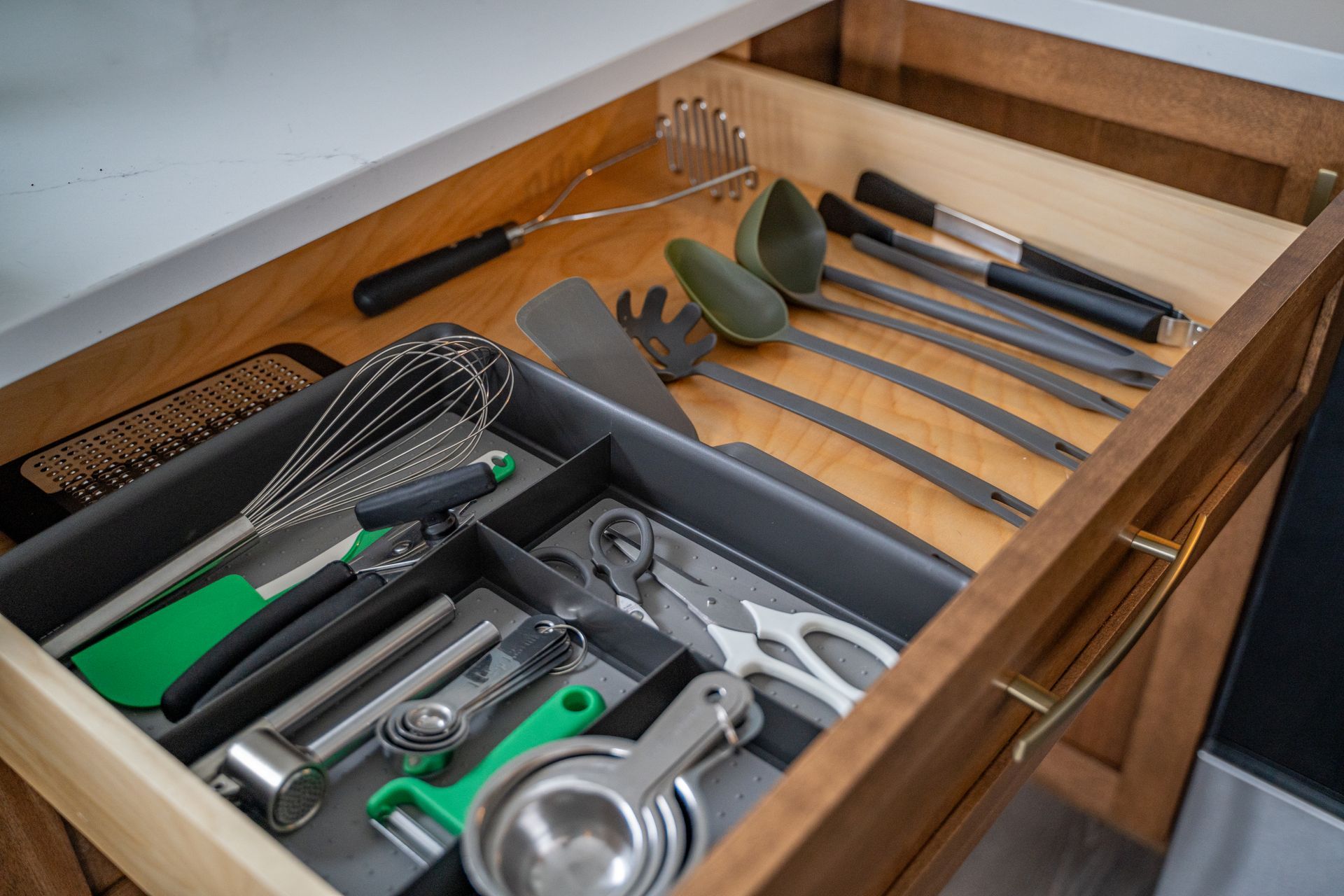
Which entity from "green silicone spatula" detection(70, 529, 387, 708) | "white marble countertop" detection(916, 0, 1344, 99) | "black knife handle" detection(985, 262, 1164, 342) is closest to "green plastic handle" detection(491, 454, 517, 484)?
"green silicone spatula" detection(70, 529, 387, 708)

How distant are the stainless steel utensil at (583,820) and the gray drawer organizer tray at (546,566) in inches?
1.1

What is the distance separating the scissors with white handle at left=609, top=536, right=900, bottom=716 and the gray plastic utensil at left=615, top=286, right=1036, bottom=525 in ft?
0.45

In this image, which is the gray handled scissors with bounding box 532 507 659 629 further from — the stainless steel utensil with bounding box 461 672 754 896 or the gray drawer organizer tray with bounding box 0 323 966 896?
the stainless steel utensil with bounding box 461 672 754 896

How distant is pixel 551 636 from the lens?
1.98 ft

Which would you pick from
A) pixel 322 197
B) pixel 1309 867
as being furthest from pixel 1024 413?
pixel 1309 867

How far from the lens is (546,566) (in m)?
Result: 0.61

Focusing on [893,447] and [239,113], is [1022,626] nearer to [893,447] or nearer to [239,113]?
[893,447]

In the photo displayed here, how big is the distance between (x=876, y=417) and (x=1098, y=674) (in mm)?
316

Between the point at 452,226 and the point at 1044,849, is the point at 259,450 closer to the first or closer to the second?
the point at 452,226

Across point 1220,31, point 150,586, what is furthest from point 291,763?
point 1220,31

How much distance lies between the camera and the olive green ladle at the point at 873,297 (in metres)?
0.82

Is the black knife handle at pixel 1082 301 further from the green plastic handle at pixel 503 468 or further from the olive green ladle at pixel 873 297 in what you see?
the green plastic handle at pixel 503 468

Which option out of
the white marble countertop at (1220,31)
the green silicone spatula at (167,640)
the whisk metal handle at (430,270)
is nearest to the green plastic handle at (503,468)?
the green silicone spatula at (167,640)

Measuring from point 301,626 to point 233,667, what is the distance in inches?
1.6
